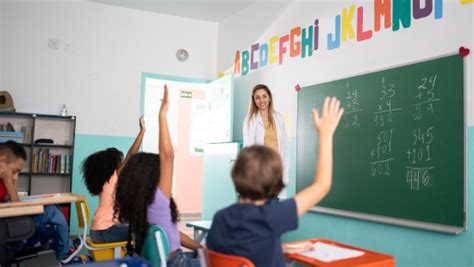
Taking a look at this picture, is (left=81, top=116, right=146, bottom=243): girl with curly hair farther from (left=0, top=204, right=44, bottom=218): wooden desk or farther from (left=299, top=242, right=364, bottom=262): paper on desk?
(left=299, top=242, right=364, bottom=262): paper on desk

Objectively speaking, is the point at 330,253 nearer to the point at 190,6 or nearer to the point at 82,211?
the point at 82,211

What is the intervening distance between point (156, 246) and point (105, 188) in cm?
146

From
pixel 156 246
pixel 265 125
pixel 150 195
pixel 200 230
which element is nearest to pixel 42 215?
Result: pixel 200 230

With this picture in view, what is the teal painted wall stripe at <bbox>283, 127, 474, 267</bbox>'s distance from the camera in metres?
2.65

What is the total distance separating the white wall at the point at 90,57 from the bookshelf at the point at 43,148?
0.51 ft

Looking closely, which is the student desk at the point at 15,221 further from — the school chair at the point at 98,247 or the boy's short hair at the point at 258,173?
the boy's short hair at the point at 258,173

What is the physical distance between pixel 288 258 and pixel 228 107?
3663mm

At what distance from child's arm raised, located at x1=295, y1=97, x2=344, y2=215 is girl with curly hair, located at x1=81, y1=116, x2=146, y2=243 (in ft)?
5.66

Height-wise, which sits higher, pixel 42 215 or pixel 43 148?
pixel 43 148

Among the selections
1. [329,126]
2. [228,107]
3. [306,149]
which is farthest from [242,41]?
[329,126]

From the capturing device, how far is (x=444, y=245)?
2.80 meters

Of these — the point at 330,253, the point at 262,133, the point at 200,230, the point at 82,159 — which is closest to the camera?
the point at 330,253

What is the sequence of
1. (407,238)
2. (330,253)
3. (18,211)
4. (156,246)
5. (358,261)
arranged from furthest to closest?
1. (407,238)
2. (18,211)
3. (156,246)
4. (330,253)
5. (358,261)

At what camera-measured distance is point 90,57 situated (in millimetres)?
5578
